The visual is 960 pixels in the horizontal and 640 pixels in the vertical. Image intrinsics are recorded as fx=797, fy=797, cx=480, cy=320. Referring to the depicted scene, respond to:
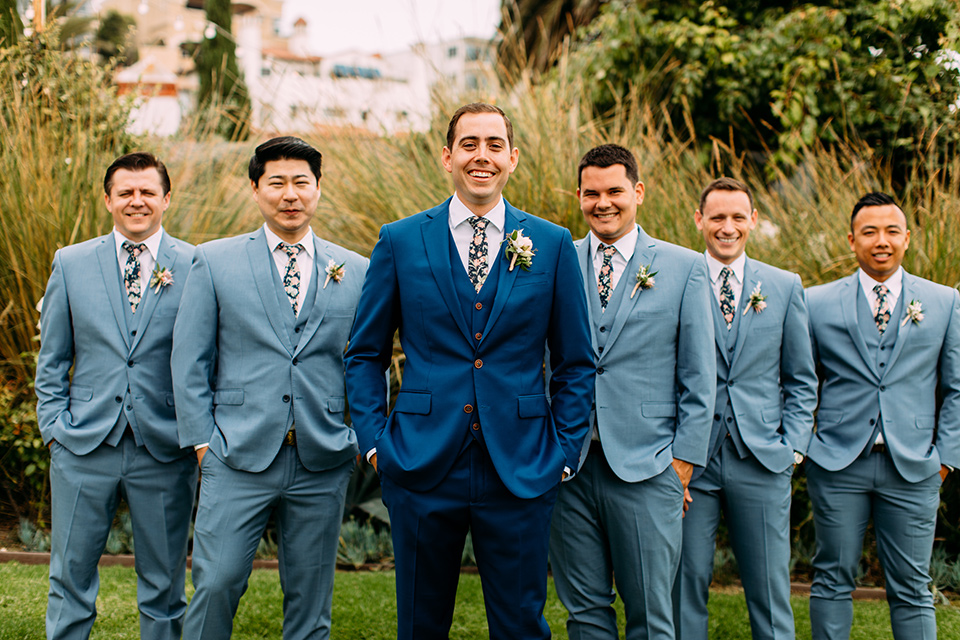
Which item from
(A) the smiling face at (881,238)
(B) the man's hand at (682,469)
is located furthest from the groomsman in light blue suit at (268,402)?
(A) the smiling face at (881,238)

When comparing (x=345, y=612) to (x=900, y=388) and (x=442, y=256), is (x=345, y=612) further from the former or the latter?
(x=900, y=388)

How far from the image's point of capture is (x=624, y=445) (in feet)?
10.7

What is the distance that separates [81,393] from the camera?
3.57m

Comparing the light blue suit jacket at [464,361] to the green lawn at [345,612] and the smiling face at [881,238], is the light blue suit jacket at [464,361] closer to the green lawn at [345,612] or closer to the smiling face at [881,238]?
the smiling face at [881,238]

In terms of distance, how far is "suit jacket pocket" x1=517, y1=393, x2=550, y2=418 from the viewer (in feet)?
9.05

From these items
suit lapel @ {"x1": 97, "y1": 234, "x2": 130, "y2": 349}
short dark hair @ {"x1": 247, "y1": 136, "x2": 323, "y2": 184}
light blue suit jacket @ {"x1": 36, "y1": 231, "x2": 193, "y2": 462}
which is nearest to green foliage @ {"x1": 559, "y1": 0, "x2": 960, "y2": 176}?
short dark hair @ {"x1": 247, "y1": 136, "x2": 323, "y2": 184}

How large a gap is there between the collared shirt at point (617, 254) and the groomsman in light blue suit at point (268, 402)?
109cm

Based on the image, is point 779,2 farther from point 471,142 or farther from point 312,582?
point 312,582

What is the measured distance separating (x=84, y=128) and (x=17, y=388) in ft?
7.95

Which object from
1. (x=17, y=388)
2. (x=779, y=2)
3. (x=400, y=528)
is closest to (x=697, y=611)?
(x=400, y=528)

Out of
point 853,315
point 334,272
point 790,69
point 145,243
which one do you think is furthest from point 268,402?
point 790,69

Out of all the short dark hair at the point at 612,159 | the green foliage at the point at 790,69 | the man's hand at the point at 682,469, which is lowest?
the man's hand at the point at 682,469

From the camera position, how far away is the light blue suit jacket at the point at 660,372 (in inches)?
128

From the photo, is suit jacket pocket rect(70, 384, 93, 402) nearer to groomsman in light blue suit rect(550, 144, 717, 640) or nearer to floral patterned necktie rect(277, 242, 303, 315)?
floral patterned necktie rect(277, 242, 303, 315)
